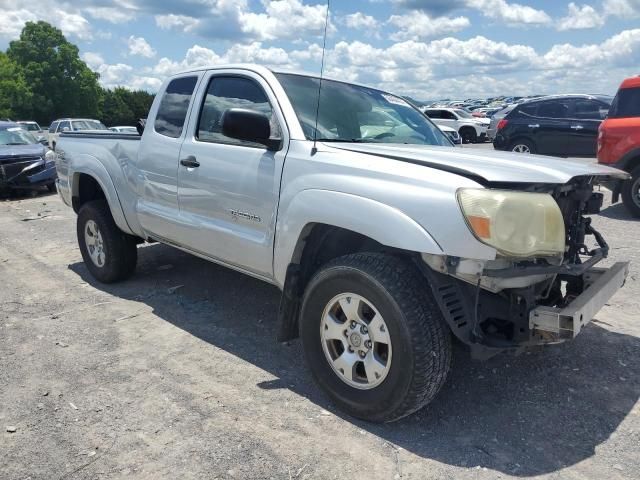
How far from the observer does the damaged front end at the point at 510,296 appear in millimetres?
2650

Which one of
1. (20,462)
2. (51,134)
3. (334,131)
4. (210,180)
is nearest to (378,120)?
(334,131)

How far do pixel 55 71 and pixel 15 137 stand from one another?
53.6m

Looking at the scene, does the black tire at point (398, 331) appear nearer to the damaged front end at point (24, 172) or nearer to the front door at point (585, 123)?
the damaged front end at point (24, 172)

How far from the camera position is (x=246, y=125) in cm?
330

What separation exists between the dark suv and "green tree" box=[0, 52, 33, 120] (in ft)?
173

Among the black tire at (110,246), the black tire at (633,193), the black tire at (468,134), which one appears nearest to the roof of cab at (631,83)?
the black tire at (633,193)

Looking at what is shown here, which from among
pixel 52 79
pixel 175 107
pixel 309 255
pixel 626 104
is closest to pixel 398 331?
pixel 309 255

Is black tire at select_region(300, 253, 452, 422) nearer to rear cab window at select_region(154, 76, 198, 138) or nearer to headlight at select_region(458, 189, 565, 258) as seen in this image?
headlight at select_region(458, 189, 565, 258)

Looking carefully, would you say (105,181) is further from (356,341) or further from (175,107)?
(356,341)

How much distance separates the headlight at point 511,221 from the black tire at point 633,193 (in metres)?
6.36

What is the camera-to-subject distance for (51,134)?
2402cm

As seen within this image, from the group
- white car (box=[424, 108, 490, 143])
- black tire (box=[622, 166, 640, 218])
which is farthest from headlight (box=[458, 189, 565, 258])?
white car (box=[424, 108, 490, 143])

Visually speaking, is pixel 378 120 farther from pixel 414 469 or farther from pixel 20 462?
pixel 20 462

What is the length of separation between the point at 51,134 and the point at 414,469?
25.0m
